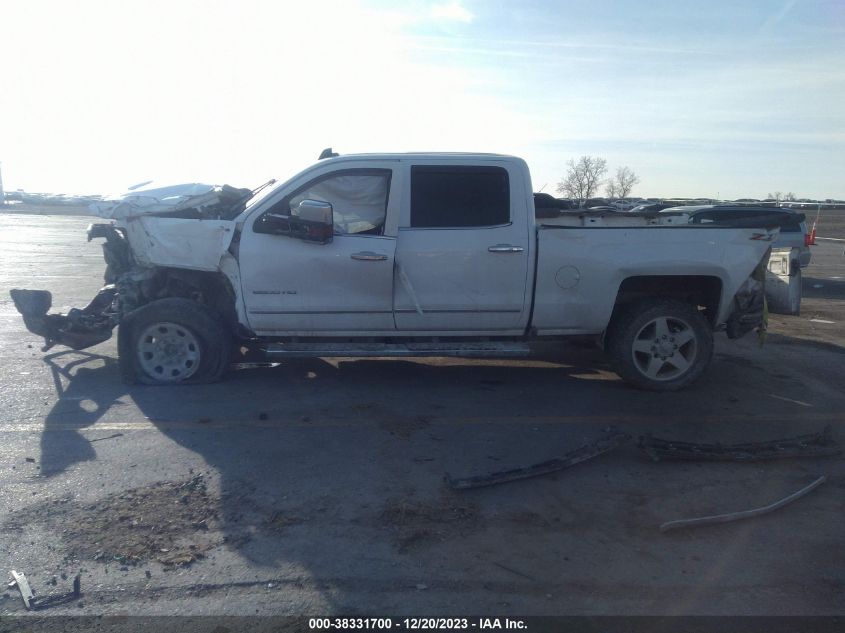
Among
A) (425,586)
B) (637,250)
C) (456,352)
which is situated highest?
(637,250)

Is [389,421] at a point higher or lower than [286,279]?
lower

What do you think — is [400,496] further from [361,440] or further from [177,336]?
[177,336]

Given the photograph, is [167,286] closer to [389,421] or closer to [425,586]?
[389,421]

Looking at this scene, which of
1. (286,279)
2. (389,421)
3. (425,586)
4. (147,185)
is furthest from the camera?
(147,185)

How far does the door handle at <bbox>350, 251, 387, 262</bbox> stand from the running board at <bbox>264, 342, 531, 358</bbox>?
83 centimetres

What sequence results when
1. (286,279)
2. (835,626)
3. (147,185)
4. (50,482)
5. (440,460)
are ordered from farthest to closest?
(147,185)
(286,279)
(440,460)
(50,482)
(835,626)

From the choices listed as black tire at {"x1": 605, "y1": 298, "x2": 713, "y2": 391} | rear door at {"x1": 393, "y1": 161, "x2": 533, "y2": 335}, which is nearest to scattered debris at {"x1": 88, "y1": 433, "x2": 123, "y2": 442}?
rear door at {"x1": 393, "y1": 161, "x2": 533, "y2": 335}

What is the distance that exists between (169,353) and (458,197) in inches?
120

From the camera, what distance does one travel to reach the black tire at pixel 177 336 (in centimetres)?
684

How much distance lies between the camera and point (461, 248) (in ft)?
21.8

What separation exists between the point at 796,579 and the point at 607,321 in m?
Answer: 3.39

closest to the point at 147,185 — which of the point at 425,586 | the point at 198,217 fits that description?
the point at 198,217

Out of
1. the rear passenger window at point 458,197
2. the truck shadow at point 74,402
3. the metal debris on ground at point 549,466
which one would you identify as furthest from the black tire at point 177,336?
the metal debris on ground at point 549,466

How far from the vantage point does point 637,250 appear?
267 inches
